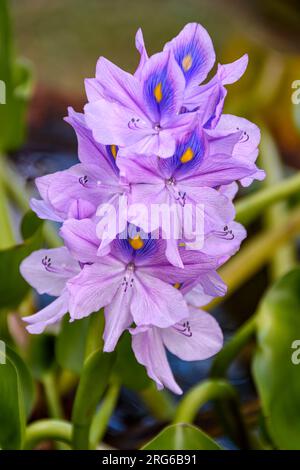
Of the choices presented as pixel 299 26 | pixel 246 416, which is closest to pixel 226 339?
pixel 246 416

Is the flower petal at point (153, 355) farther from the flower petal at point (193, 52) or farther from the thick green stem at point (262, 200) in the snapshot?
the thick green stem at point (262, 200)

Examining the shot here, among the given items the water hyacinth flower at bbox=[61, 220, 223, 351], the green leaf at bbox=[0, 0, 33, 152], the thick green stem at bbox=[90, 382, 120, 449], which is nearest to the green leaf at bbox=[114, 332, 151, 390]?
the thick green stem at bbox=[90, 382, 120, 449]

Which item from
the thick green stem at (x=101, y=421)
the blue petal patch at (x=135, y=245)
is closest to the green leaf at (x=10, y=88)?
the thick green stem at (x=101, y=421)

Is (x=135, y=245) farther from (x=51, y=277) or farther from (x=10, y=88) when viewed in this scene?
(x=10, y=88)

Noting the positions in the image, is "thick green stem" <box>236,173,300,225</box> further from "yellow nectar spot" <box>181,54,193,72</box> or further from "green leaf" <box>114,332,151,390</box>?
"yellow nectar spot" <box>181,54,193,72</box>

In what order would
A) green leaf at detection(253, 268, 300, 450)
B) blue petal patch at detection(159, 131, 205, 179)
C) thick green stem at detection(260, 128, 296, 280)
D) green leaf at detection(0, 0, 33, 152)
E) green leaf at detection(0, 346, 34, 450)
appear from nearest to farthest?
blue petal patch at detection(159, 131, 205, 179), green leaf at detection(0, 346, 34, 450), green leaf at detection(253, 268, 300, 450), green leaf at detection(0, 0, 33, 152), thick green stem at detection(260, 128, 296, 280)

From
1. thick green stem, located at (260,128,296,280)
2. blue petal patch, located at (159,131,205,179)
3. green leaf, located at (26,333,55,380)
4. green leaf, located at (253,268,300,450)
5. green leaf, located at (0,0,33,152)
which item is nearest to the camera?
blue petal patch, located at (159,131,205,179)
